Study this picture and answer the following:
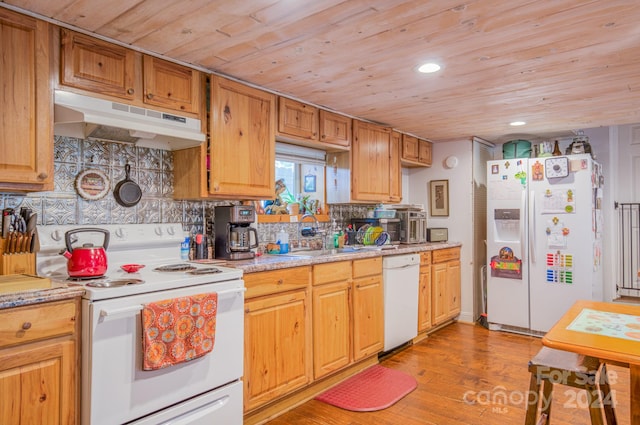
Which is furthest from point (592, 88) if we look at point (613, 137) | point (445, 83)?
point (613, 137)

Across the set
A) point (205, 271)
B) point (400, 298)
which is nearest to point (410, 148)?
point (400, 298)

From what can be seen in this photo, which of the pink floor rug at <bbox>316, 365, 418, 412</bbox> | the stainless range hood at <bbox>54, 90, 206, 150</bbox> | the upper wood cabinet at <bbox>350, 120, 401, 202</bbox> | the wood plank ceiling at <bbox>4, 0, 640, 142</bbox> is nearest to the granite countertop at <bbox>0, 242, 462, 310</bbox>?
the upper wood cabinet at <bbox>350, 120, 401, 202</bbox>

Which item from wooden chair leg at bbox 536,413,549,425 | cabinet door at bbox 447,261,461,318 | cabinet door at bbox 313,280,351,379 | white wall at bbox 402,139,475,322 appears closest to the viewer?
wooden chair leg at bbox 536,413,549,425

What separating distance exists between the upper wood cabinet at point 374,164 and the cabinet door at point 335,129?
0.10 meters

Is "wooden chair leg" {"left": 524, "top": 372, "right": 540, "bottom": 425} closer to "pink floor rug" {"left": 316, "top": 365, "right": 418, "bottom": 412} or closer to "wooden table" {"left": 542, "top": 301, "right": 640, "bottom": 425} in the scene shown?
"wooden table" {"left": 542, "top": 301, "right": 640, "bottom": 425}

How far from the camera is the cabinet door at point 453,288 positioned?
4398 mm

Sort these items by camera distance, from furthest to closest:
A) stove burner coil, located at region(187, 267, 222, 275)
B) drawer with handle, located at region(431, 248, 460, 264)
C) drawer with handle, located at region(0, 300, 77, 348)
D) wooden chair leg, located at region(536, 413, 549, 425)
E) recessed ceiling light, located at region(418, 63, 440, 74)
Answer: drawer with handle, located at region(431, 248, 460, 264)
recessed ceiling light, located at region(418, 63, 440, 74)
stove burner coil, located at region(187, 267, 222, 275)
wooden chair leg, located at region(536, 413, 549, 425)
drawer with handle, located at region(0, 300, 77, 348)

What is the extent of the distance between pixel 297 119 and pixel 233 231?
102 centimetres

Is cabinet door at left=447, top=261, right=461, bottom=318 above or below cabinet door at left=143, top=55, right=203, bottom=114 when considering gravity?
below

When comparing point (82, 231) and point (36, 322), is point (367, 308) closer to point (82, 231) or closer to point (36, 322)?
point (82, 231)

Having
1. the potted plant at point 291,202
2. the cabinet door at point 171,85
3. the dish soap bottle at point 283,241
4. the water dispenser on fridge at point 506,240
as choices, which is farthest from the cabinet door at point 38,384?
the water dispenser on fridge at point 506,240

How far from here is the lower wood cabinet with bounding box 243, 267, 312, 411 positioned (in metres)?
2.30

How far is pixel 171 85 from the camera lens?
2285mm

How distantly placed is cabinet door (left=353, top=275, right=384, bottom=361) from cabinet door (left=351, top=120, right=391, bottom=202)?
86 centimetres
